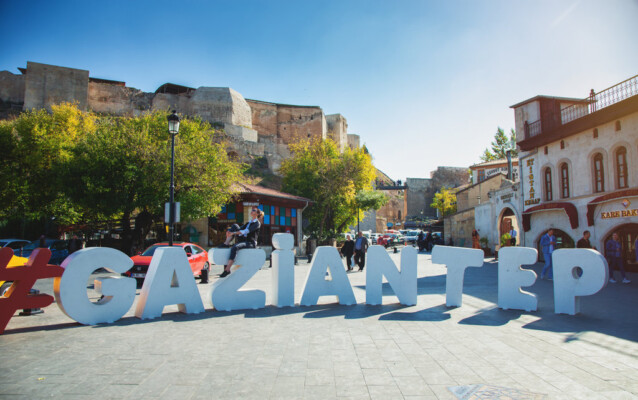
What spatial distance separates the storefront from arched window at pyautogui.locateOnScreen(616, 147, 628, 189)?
60.8ft

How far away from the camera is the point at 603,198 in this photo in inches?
587

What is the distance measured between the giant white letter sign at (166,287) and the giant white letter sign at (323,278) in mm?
2016

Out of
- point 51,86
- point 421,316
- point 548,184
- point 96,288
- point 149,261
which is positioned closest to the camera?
point 96,288

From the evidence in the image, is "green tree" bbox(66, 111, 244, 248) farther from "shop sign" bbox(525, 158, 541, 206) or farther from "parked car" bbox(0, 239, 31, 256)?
"shop sign" bbox(525, 158, 541, 206)

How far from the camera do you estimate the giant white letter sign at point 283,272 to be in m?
7.14

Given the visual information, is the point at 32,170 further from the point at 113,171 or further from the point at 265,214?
the point at 265,214

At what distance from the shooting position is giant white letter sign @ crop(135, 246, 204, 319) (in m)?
6.22

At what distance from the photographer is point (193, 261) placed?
1253 centimetres

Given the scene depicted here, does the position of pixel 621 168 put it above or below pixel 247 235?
above

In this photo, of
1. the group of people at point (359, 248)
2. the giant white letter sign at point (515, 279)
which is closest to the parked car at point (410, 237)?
the group of people at point (359, 248)

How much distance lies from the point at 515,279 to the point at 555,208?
1293cm

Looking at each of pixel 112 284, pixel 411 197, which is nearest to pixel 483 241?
pixel 112 284

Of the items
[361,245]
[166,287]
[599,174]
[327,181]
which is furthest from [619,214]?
[327,181]

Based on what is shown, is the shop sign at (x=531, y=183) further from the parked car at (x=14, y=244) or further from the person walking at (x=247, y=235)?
the parked car at (x=14, y=244)
